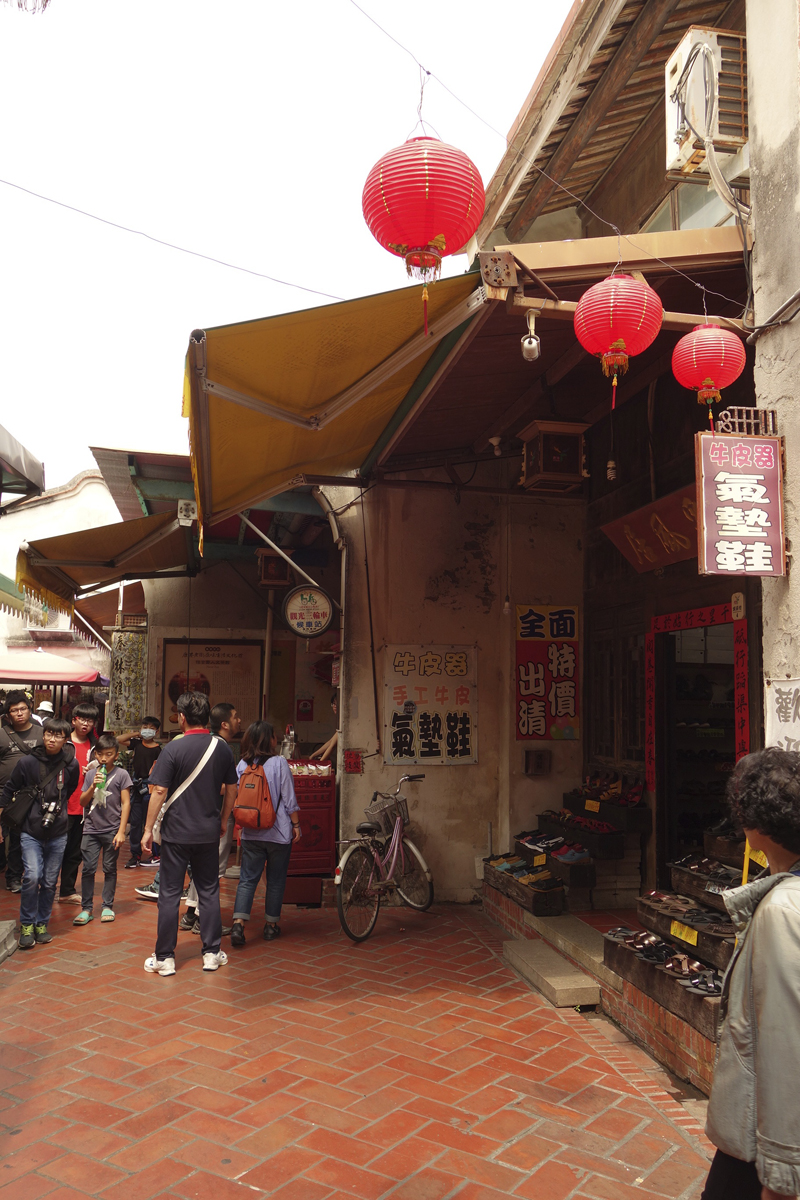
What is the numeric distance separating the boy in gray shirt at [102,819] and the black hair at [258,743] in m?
1.29

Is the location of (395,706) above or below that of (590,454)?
below

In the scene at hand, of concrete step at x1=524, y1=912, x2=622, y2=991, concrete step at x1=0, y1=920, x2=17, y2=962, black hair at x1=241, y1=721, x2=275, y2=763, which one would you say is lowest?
concrete step at x1=0, y1=920, x2=17, y2=962

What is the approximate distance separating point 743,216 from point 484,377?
8.14 ft

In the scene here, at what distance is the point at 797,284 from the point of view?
3990 mm

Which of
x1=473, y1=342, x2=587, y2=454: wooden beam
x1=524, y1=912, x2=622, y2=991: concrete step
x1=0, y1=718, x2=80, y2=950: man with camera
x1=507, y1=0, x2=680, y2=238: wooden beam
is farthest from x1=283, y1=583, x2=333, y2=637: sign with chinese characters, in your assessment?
x1=507, y1=0, x2=680, y2=238: wooden beam

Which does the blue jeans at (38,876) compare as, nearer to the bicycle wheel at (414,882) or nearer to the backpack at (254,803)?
the backpack at (254,803)

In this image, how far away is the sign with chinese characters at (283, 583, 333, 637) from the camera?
8508mm

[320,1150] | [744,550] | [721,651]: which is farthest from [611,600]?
[320,1150]

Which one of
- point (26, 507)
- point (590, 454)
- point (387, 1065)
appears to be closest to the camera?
point (387, 1065)

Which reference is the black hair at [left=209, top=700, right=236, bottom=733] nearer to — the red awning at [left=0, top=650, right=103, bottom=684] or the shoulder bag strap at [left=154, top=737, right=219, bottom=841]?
the shoulder bag strap at [left=154, top=737, right=219, bottom=841]

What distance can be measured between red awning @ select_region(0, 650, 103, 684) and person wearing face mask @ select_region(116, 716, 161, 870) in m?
3.38

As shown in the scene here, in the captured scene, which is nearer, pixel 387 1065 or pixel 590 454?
pixel 387 1065

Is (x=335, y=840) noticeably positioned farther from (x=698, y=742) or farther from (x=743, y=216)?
(x=743, y=216)

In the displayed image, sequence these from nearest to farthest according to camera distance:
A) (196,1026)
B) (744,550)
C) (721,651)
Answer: (744,550)
(196,1026)
(721,651)
